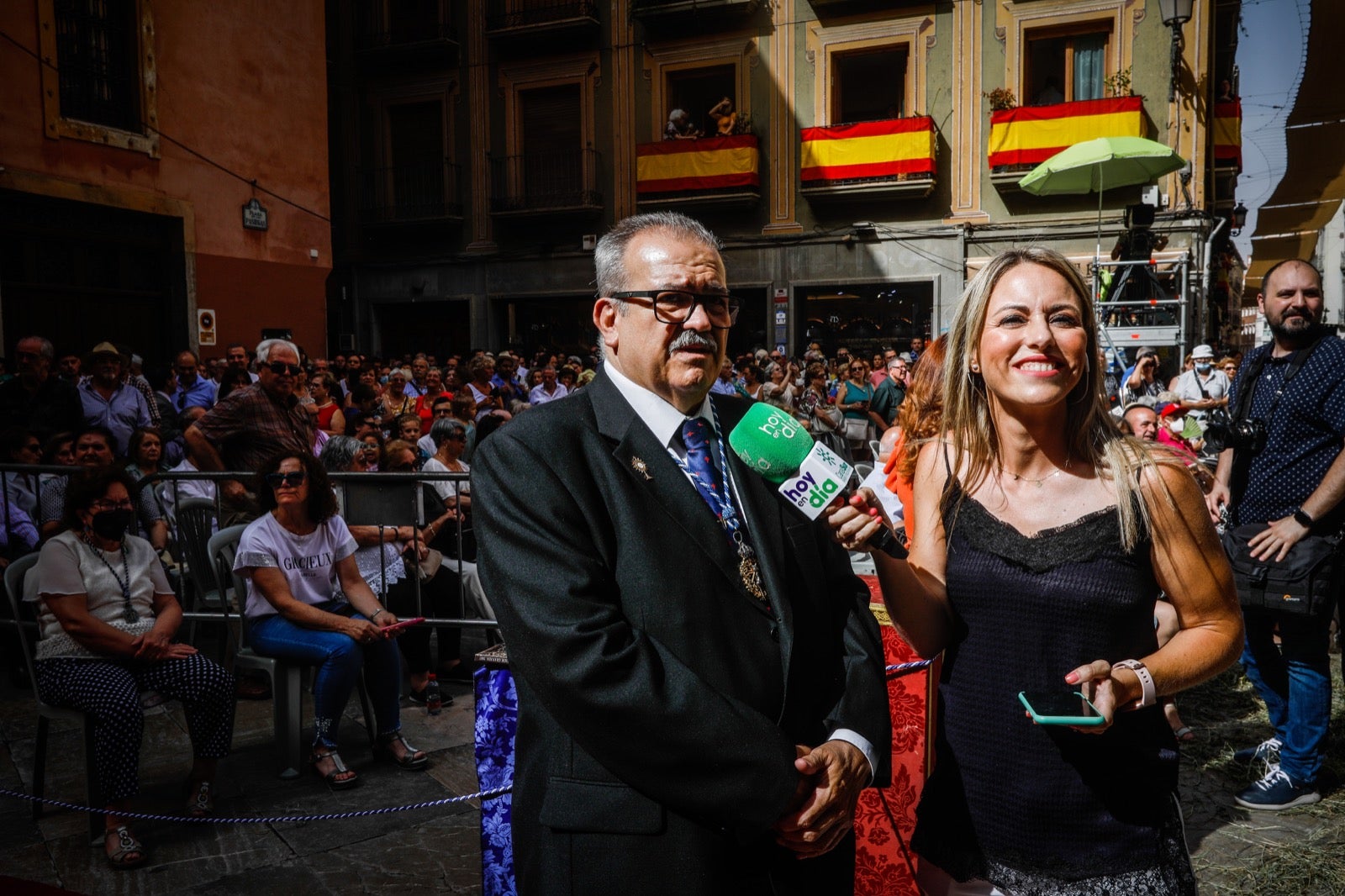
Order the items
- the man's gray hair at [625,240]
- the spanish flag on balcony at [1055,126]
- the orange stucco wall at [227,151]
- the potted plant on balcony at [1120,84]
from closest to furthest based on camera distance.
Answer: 1. the man's gray hair at [625,240]
2. the orange stucco wall at [227,151]
3. the spanish flag on balcony at [1055,126]
4. the potted plant on balcony at [1120,84]

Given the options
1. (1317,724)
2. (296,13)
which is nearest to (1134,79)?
(296,13)

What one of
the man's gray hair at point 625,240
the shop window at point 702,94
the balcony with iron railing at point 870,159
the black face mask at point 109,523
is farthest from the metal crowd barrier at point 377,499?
the shop window at point 702,94

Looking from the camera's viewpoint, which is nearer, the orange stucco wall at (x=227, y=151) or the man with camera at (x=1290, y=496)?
the man with camera at (x=1290, y=496)

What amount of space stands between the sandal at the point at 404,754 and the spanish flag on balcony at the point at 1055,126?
1546 cm

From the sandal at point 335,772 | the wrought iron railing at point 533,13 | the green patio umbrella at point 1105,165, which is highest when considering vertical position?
the wrought iron railing at point 533,13

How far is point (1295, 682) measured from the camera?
392cm

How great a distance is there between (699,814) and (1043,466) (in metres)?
1.00

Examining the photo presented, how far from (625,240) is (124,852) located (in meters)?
3.03

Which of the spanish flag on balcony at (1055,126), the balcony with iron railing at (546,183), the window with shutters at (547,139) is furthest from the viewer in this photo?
the window with shutters at (547,139)

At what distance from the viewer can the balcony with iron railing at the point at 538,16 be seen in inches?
765

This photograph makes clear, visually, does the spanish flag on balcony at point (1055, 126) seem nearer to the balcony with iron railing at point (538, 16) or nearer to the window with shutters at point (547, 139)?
the window with shutters at point (547, 139)

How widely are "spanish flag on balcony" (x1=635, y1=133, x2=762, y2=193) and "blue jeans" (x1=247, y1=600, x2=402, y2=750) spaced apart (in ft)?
50.7

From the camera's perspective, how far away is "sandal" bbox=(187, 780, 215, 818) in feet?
12.8

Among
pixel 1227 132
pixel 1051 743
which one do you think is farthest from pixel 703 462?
pixel 1227 132
